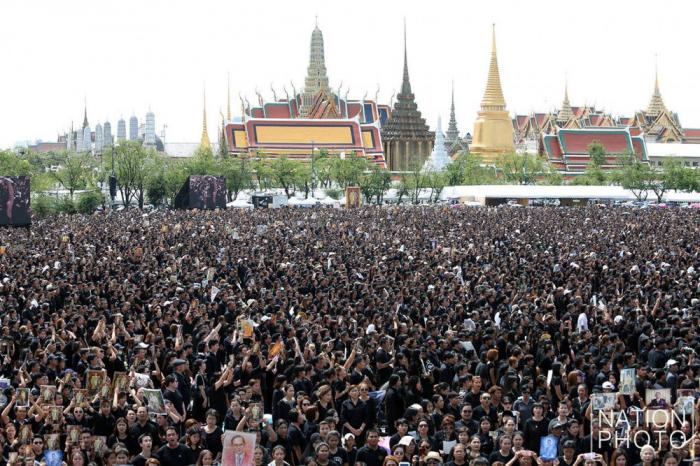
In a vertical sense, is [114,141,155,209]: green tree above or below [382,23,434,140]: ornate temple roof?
below

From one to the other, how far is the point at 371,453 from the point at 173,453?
4.67 ft

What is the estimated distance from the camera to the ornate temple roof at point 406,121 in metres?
116

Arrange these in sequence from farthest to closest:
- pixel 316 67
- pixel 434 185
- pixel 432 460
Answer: pixel 316 67 < pixel 434 185 < pixel 432 460

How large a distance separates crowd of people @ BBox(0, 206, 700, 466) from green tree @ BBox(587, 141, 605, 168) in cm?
6600

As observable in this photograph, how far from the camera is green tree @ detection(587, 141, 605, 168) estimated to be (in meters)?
92.5

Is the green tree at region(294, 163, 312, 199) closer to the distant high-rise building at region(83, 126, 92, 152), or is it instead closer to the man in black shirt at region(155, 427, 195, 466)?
the man in black shirt at region(155, 427, 195, 466)

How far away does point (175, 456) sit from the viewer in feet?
30.0

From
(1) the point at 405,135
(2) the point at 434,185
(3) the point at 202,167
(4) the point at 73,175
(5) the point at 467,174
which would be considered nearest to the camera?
(4) the point at 73,175

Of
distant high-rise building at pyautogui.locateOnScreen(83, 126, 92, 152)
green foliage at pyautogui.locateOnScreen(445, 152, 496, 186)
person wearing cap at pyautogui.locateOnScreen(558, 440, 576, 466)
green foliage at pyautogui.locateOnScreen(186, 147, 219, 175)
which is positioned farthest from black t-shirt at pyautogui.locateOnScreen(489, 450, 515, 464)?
distant high-rise building at pyautogui.locateOnScreen(83, 126, 92, 152)

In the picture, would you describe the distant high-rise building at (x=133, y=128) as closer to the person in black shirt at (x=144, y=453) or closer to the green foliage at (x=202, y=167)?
the green foliage at (x=202, y=167)

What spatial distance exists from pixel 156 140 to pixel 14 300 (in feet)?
498

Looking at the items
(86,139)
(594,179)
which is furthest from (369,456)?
(86,139)

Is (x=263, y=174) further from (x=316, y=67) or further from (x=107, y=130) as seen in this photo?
(x=107, y=130)

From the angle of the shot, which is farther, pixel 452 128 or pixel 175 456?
pixel 452 128
